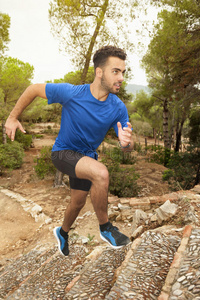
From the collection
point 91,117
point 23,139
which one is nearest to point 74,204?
point 91,117

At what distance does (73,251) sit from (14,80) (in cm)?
1476

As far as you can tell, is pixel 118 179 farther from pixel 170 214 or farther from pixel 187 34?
pixel 187 34

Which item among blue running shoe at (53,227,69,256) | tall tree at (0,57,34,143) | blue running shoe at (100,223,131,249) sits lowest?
blue running shoe at (53,227,69,256)

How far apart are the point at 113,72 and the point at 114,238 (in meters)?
1.61

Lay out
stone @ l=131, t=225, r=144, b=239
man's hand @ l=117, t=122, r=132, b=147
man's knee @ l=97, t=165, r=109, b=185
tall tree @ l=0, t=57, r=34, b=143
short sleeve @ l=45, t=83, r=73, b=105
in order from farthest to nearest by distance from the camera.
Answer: tall tree @ l=0, t=57, r=34, b=143
stone @ l=131, t=225, r=144, b=239
short sleeve @ l=45, t=83, r=73, b=105
man's hand @ l=117, t=122, r=132, b=147
man's knee @ l=97, t=165, r=109, b=185

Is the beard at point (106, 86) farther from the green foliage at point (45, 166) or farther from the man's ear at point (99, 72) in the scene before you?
the green foliage at point (45, 166)

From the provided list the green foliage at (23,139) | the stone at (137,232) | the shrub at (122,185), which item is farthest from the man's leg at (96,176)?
the green foliage at (23,139)

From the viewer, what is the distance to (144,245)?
8.71ft

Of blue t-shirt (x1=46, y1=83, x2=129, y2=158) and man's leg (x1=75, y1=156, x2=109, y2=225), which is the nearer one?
man's leg (x1=75, y1=156, x2=109, y2=225)

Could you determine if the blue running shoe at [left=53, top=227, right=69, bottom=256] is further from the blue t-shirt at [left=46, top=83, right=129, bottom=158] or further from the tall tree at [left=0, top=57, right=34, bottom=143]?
the tall tree at [left=0, top=57, right=34, bottom=143]

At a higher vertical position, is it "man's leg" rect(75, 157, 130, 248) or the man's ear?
the man's ear

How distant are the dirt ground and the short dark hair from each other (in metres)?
3.32

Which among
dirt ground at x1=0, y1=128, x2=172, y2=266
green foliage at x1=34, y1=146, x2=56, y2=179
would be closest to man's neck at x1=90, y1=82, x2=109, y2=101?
dirt ground at x1=0, y1=128, x2=172, y2=266

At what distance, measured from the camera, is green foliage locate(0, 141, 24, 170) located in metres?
11.9
